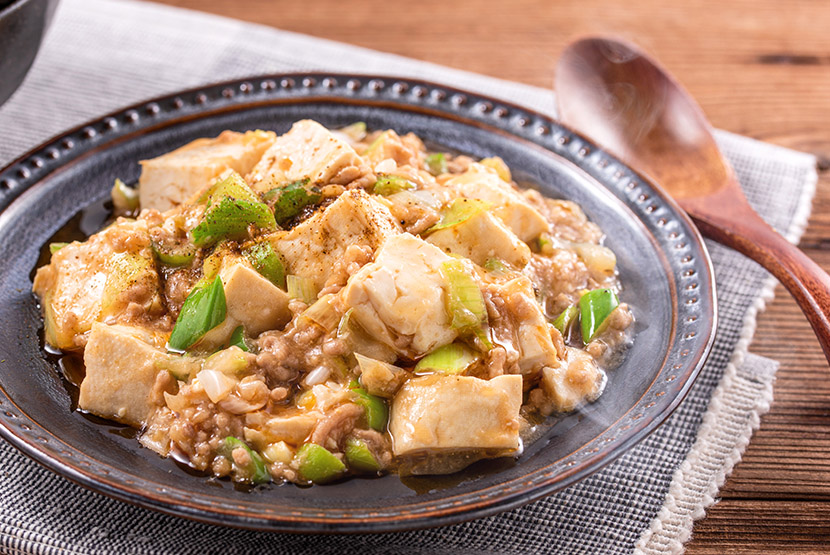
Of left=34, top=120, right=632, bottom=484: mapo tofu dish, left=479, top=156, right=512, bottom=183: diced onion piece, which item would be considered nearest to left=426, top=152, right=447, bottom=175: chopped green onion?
left=479, top=156, right=512, bottom=183: diced onion piece

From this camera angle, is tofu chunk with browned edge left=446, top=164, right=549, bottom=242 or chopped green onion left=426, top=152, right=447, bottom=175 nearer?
tofu chunk with browned edge left=446, top=164, right=549, bottom=242

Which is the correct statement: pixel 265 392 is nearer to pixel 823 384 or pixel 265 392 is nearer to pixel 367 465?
pixel 367 465

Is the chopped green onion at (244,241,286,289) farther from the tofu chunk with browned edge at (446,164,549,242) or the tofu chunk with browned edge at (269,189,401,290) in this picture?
the tofu chunk with browned edge at (446,164,549,242)

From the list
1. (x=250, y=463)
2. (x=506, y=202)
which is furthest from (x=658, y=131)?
(x=250, y=463)

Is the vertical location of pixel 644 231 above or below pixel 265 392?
above

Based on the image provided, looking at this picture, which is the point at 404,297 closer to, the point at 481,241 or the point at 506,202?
the point at 481,241

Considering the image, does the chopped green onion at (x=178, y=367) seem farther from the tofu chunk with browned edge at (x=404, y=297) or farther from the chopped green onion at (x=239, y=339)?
the tofu chunk with browned edge at (x=404, y=297)

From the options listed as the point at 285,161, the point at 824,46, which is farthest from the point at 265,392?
the point at 824,46

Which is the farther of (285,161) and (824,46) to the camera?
(824,46)
